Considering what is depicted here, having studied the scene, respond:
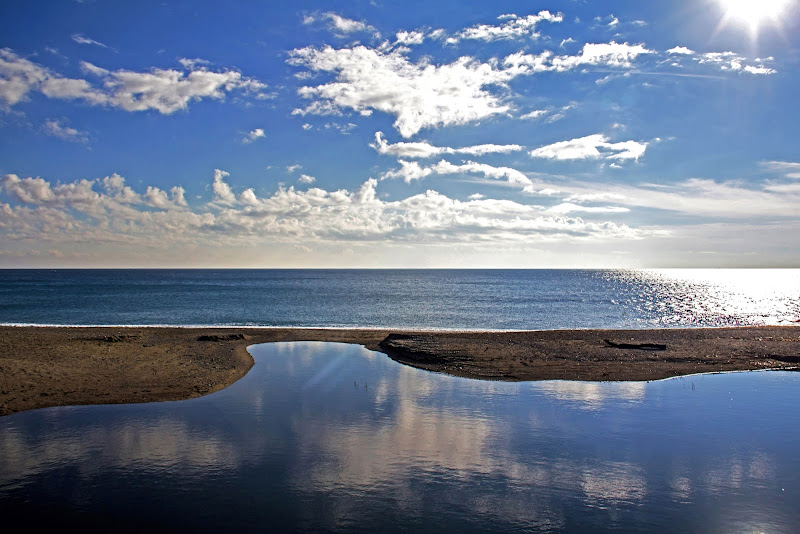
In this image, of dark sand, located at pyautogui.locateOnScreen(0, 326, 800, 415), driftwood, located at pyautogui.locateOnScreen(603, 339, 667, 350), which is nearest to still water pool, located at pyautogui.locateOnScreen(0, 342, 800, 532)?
dark sand, located at pyautogui.locateOnScreen(0, 326, 800, 415)

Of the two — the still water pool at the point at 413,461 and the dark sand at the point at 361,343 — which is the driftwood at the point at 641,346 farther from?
the still water pool at the point at 413,461

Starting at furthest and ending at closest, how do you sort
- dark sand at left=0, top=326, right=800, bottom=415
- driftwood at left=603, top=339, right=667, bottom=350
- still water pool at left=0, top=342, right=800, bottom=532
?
driftwood at left=603, top=339, right=667, bottom=350 → dark sand at left=0, top=326, right=800, bottom=415 → still water pool at left=0, top=342, right=800, bottom=532

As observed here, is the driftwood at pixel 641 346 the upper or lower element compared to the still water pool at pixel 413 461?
upper

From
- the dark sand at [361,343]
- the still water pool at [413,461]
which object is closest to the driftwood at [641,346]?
the dark sand at [361,343]

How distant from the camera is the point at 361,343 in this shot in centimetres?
4191

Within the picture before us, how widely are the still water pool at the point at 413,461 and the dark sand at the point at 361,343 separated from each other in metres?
3.11

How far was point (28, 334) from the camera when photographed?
44.0 m

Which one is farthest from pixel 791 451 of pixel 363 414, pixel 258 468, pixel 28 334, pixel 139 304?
pixel 139 304

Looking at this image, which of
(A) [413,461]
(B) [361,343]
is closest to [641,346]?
(B) [361,343]

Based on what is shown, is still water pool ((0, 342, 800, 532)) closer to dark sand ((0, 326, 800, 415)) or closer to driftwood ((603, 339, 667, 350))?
dark sand ((0, 326, 800, 415))

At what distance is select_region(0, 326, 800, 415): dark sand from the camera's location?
24.8 metres

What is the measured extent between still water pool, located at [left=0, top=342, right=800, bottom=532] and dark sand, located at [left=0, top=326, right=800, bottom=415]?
3.11 metres

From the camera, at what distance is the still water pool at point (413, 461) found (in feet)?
40.6

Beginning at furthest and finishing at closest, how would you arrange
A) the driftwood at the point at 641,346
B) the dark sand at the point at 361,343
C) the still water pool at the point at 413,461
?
the driftwood at the point at 641,346 < the dark sand at the point at 361,343 < the still water pool at the point at 413,461
